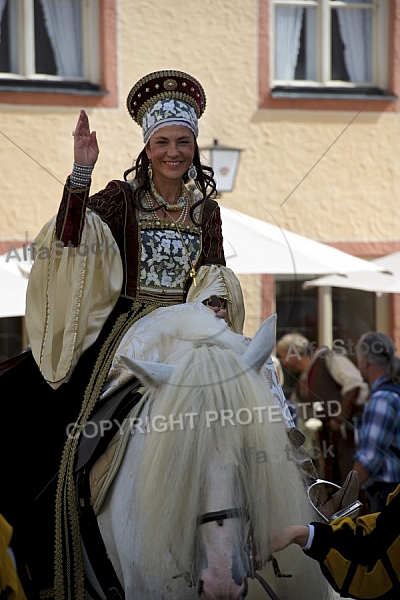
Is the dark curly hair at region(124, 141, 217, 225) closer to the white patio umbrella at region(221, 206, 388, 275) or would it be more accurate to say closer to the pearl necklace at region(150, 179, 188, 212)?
the pearl necklace at region(150, 179, 188, 212)

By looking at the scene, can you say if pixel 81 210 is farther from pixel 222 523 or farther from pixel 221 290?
pixel 222 523

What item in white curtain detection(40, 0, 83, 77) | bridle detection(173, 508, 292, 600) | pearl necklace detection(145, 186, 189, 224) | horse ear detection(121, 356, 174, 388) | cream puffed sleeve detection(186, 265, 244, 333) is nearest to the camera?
bridle detection(173, 508, 292, 600)

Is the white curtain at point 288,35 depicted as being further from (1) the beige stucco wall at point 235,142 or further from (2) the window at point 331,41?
(1) the beige stucco wall at point 235,142

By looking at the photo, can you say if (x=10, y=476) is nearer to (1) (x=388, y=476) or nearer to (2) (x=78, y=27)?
(1) (x=388, y=476)

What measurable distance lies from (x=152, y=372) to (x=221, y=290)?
0.89m

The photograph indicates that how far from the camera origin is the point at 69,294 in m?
3.47

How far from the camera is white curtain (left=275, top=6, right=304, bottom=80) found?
9.26 metres

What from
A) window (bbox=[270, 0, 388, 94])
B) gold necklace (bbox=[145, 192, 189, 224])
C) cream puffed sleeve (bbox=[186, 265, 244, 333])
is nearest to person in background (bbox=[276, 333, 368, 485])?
cream puffed sleeve (bbox=[186, 265, 244, 333])

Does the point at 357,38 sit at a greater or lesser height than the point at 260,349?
greater

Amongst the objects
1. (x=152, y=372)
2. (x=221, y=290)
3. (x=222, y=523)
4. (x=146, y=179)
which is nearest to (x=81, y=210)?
(x=146, y=179)

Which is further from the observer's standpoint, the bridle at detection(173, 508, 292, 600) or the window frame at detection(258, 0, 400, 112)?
the window frame at detection(258, 0, 400, 112)

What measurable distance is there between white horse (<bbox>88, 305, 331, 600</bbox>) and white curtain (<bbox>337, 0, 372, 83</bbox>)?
7.07 metres

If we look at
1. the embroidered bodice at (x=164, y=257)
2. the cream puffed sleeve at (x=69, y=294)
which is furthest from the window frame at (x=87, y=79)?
the cream puffed sleeve at (x=69, y=294)

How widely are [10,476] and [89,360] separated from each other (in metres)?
0.47
